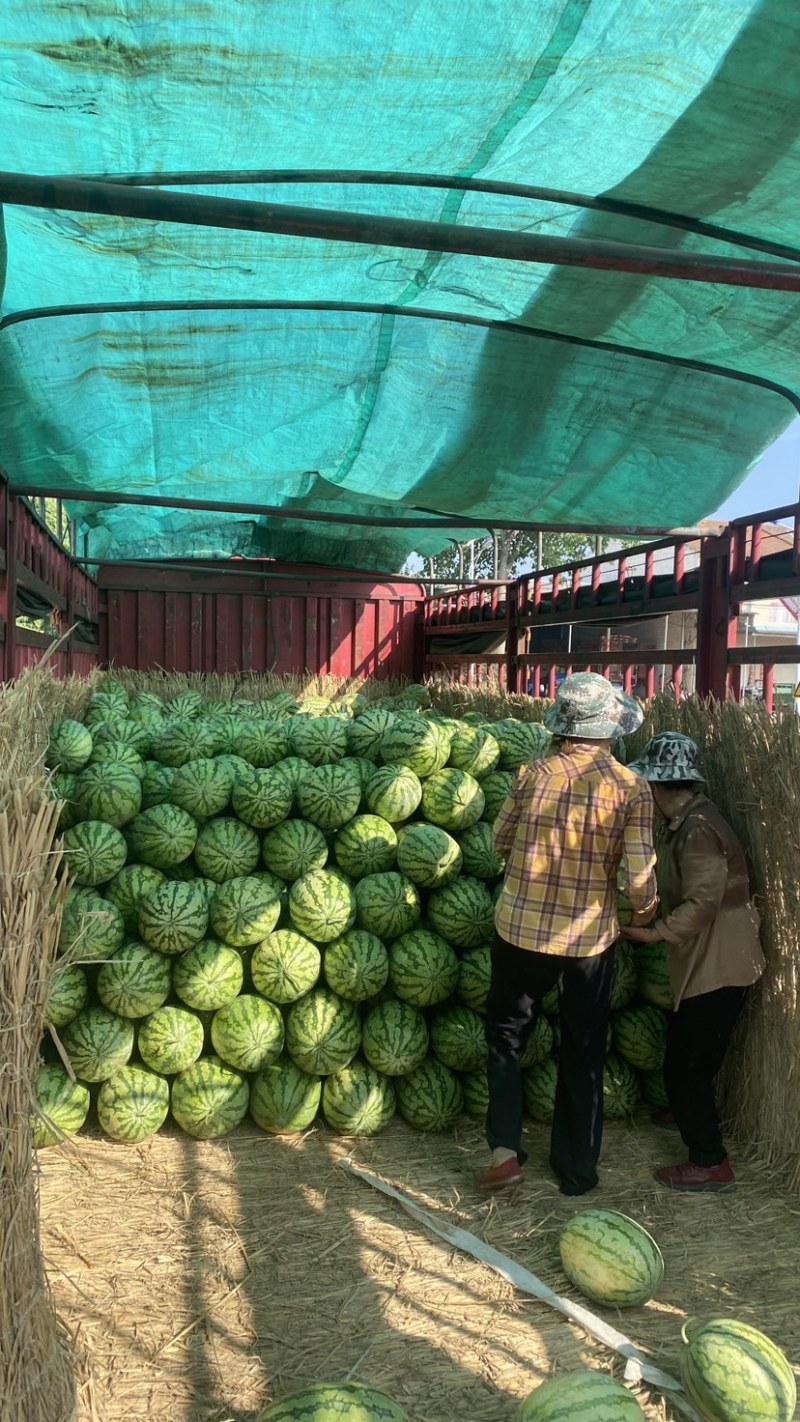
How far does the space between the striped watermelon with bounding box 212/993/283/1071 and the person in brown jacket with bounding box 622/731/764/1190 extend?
1.54m

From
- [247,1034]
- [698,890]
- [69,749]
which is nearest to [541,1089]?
[698,890]

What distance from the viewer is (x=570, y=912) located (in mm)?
3494

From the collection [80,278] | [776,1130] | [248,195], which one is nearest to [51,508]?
[80,278]

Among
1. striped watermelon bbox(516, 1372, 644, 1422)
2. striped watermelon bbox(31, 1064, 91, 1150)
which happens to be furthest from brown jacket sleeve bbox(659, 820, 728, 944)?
striped watermelon bbox(31, 1064, 91, 1150)

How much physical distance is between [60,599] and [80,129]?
5.66m

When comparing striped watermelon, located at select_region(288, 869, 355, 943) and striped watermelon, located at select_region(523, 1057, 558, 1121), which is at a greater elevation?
striped watermelon, located at select_region(288, 869, 355, 943)

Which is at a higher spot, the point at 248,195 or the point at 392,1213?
the point at 248,195

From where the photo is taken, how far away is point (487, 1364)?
8.62 ft

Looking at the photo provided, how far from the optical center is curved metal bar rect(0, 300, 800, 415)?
4930mm

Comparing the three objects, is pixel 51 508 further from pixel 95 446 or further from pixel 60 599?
pixel 95 446

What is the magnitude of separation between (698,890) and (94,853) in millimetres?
2532

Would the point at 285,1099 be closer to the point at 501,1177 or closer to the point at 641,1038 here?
the point at 501,1177

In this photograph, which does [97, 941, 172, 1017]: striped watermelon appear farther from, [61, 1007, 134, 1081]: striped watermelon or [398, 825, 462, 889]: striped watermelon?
[398, 825, 462, 889]: striped watermelon

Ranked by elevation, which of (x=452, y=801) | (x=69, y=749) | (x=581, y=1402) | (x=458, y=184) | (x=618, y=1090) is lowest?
(x=618, y=1090)
